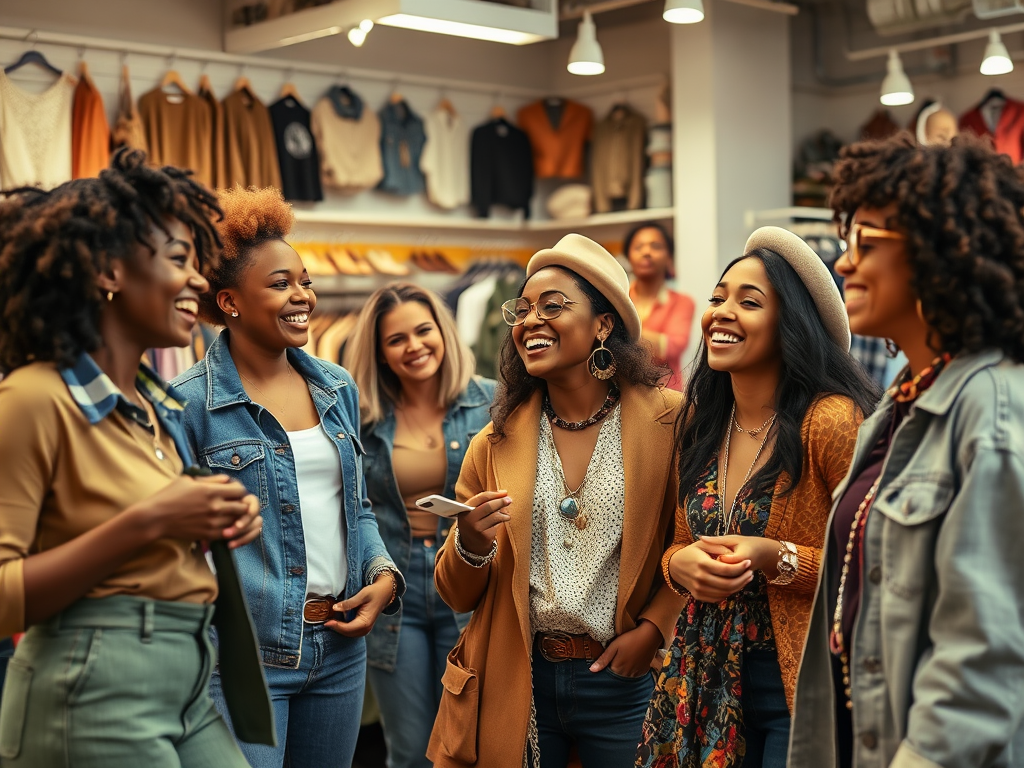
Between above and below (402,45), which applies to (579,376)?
below

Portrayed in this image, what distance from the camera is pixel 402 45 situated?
7.80 m

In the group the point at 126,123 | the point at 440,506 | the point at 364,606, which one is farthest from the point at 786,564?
the point at 126,123

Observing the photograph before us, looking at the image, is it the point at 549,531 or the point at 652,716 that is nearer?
the point at 652,716

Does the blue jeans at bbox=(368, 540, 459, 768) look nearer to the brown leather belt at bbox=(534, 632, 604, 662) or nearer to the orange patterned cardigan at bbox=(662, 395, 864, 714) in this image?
the brown leather belt at bbox=(534, 632, 604, 662)

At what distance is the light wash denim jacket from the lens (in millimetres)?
1661

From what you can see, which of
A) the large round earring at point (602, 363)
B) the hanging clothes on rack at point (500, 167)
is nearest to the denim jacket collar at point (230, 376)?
the large round earring at point (602, 363)

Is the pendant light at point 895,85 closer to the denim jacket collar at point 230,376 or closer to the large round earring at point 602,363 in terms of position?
the large round earring at point 602,363

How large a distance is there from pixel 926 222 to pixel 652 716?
1223 millimetres

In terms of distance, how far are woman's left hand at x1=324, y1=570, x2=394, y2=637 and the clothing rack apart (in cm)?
446

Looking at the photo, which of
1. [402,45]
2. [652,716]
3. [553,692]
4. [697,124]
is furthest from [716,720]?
[402,45]

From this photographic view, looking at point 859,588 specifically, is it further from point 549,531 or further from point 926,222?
point 549,531

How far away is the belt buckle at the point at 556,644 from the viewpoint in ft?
8.77

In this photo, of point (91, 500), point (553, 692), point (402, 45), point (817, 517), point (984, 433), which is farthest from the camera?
point (402, 45)

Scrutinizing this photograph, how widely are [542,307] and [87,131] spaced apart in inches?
160
